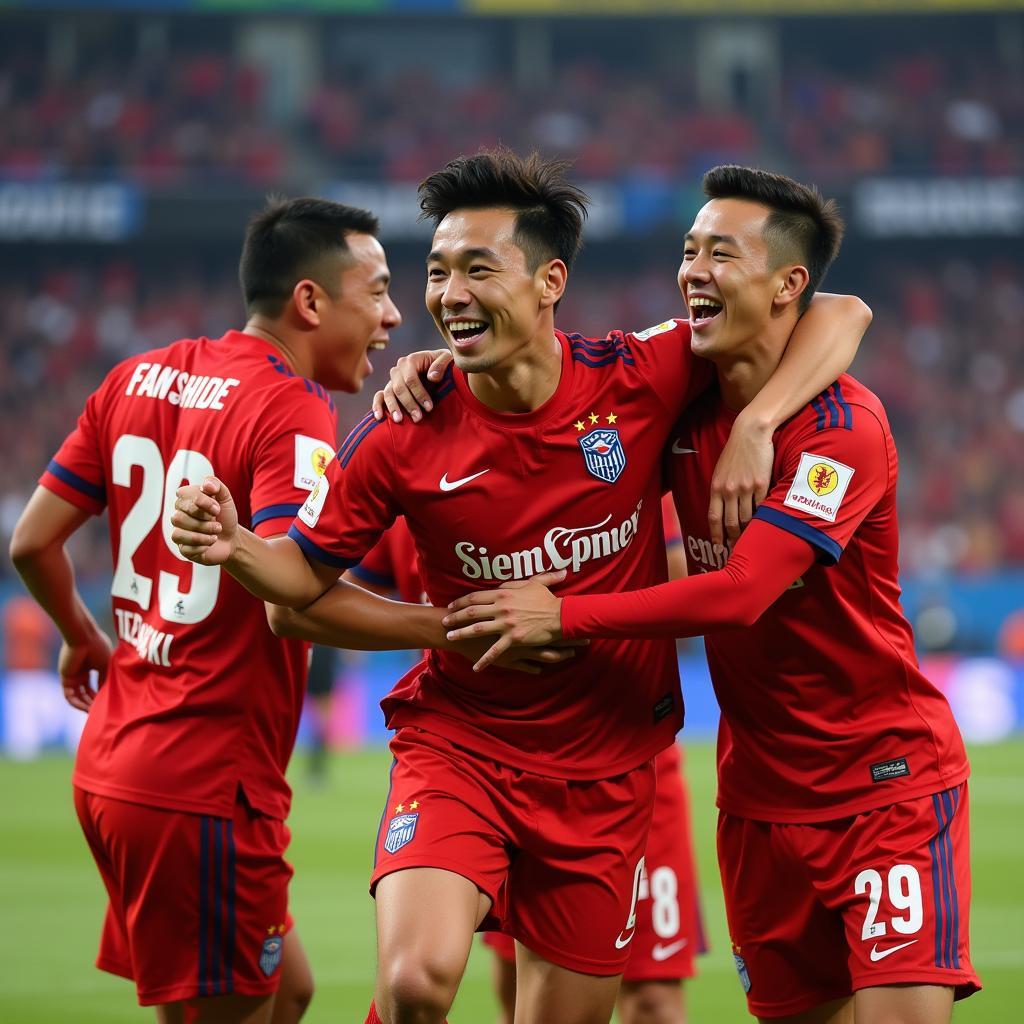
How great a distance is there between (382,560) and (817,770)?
185 cm

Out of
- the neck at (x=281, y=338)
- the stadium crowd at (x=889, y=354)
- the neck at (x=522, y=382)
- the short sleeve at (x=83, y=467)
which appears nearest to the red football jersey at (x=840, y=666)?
the neck at (x=522, y=382)

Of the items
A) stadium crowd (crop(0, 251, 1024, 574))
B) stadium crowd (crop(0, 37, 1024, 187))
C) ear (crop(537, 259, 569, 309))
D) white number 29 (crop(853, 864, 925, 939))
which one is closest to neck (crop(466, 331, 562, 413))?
ear (crop(537, 259, 569, 309))

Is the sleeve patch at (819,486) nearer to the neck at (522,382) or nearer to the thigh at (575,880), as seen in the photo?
the neck at (522,382)

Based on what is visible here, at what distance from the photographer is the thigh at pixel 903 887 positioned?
3678 millimetres

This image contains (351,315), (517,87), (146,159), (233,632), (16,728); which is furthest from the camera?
(517,87)

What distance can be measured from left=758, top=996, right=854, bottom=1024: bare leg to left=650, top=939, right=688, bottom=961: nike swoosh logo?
834mm

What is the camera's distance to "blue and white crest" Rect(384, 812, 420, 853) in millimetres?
3773

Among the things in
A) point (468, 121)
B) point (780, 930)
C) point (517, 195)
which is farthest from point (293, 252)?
point (468, 121)

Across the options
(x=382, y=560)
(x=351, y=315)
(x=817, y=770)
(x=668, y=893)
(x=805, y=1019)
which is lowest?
(x=805, y=1019)

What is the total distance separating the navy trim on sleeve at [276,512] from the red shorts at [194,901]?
2.76 ft

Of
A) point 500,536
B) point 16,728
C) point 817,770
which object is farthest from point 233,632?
→ point 16,728

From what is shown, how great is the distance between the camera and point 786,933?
4.00m

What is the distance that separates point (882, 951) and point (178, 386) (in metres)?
2.52

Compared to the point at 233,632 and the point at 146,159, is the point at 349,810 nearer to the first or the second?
the point at 233,632
